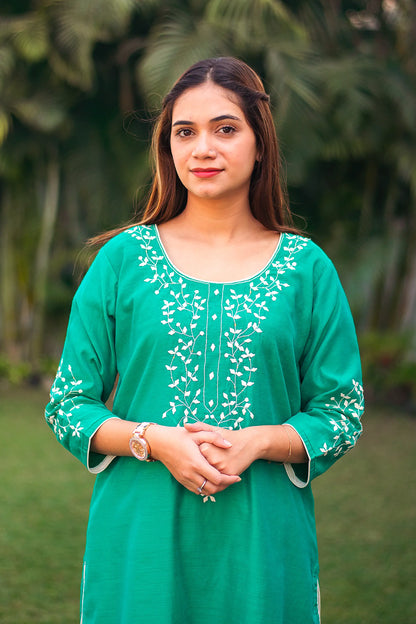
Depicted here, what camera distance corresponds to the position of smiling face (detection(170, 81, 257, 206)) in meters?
1.63

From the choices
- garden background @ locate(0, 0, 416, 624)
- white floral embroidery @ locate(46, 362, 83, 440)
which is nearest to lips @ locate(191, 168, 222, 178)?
white floral embroidery @ locate(46, 362, 83, 440)

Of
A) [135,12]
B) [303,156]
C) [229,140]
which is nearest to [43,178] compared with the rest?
[135,12]

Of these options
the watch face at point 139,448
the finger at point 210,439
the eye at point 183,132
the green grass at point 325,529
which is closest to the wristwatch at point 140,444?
the watch face at point 139,448

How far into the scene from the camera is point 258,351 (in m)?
1.60

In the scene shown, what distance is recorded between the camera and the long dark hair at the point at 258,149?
1.68 m

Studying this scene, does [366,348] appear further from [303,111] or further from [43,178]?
[43,178]

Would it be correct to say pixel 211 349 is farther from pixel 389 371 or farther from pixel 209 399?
pixel 389 371

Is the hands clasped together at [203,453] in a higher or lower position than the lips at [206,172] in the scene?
lower

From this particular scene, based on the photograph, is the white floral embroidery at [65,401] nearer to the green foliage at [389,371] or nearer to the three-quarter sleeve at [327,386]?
the three-quarter sleeve at [327,386]

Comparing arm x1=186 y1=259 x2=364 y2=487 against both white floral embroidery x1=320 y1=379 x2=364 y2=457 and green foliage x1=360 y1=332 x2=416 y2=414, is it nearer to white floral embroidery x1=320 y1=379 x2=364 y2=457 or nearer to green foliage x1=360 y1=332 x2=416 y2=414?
white floral embroidery x1=320 y1=379 x2=364 y2=457

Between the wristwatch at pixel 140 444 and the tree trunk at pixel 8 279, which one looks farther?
the tree trunk at pixel 8 279

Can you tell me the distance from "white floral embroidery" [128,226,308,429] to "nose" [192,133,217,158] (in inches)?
10.8

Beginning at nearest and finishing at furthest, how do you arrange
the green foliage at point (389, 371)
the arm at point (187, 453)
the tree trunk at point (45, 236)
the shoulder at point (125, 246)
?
the arm at point (187, 453) < the shoulder at point (125, 246) < the green foliage at point (389, 371) < the tree trunk at point (45, 236)

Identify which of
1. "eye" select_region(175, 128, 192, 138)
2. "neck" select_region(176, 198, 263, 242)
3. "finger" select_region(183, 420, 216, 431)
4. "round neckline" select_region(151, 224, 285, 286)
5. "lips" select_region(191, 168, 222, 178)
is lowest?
"finger" select_region(183, 420, 216, 431)
